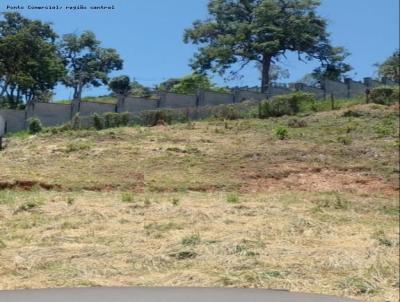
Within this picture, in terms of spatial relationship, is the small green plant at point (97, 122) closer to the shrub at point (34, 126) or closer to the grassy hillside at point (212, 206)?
the shrub at point (34, 126)

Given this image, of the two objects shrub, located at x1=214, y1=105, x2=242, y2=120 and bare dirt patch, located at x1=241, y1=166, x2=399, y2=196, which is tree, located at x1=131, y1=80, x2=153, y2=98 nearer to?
shrub, located at x1=214, y1=105, x2=242, y2=120

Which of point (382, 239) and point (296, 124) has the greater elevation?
point (296, 124)

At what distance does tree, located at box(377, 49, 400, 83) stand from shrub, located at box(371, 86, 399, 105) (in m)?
12.0

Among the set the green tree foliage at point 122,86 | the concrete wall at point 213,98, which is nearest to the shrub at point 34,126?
the concrete wall at point 213,98

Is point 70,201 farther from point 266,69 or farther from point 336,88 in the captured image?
point 266,69

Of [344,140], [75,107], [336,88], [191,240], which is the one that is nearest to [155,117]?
[75,107]

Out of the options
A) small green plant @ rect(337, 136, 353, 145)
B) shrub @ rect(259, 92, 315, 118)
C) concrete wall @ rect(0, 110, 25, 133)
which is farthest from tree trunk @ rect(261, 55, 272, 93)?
small green plant @ rect(337, 136, 353, 145)

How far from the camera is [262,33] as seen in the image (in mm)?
34688

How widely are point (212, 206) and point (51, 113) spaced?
14476 mm

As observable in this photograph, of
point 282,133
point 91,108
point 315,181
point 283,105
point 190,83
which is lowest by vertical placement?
point 315,181

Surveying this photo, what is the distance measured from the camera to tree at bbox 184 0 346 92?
34.2m

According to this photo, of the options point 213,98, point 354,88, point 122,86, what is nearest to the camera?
point 213,98

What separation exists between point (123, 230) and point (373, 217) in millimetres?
4558

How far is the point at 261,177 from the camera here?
47.1 feet
